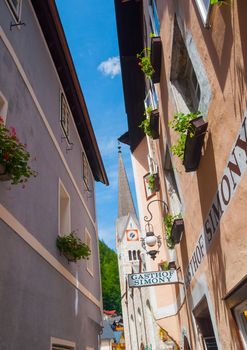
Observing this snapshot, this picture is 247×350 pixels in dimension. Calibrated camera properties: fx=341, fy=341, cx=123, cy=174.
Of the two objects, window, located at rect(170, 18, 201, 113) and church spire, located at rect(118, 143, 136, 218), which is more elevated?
church spire, located at rect(118, 143, 136, 218)

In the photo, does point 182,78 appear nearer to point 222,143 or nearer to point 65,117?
point 222,143

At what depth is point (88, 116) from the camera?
36.3 ft

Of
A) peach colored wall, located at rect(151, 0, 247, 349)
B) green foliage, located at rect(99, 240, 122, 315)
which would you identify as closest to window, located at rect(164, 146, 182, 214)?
peach colored wall, located at rect(151, 0, 247, 349)

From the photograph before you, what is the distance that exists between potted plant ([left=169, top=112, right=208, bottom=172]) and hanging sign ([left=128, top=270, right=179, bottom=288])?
2.74 metres

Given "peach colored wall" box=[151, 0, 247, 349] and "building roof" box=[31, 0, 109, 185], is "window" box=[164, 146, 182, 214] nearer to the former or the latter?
"peach colored wall" box=[151, 0, 247, 349]

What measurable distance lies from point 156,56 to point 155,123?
1.66m

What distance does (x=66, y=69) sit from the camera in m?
9.03

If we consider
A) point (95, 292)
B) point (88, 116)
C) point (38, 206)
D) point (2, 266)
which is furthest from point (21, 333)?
point (88, 116)

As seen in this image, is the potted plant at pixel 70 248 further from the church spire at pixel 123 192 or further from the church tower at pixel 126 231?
the church spire at pixel 123 192

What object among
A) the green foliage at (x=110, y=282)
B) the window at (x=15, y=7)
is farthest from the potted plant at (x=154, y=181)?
the green foliage at (x=110, y=282)

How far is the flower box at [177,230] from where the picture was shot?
5707mm

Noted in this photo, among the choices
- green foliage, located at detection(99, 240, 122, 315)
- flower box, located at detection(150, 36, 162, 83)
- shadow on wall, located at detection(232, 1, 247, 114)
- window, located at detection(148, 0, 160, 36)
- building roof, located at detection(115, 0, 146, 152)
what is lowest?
shadow on wall, located at detection(232, 1, 247, 114)

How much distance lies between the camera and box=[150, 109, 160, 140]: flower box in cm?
721

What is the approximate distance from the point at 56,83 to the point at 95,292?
21.3 ft
